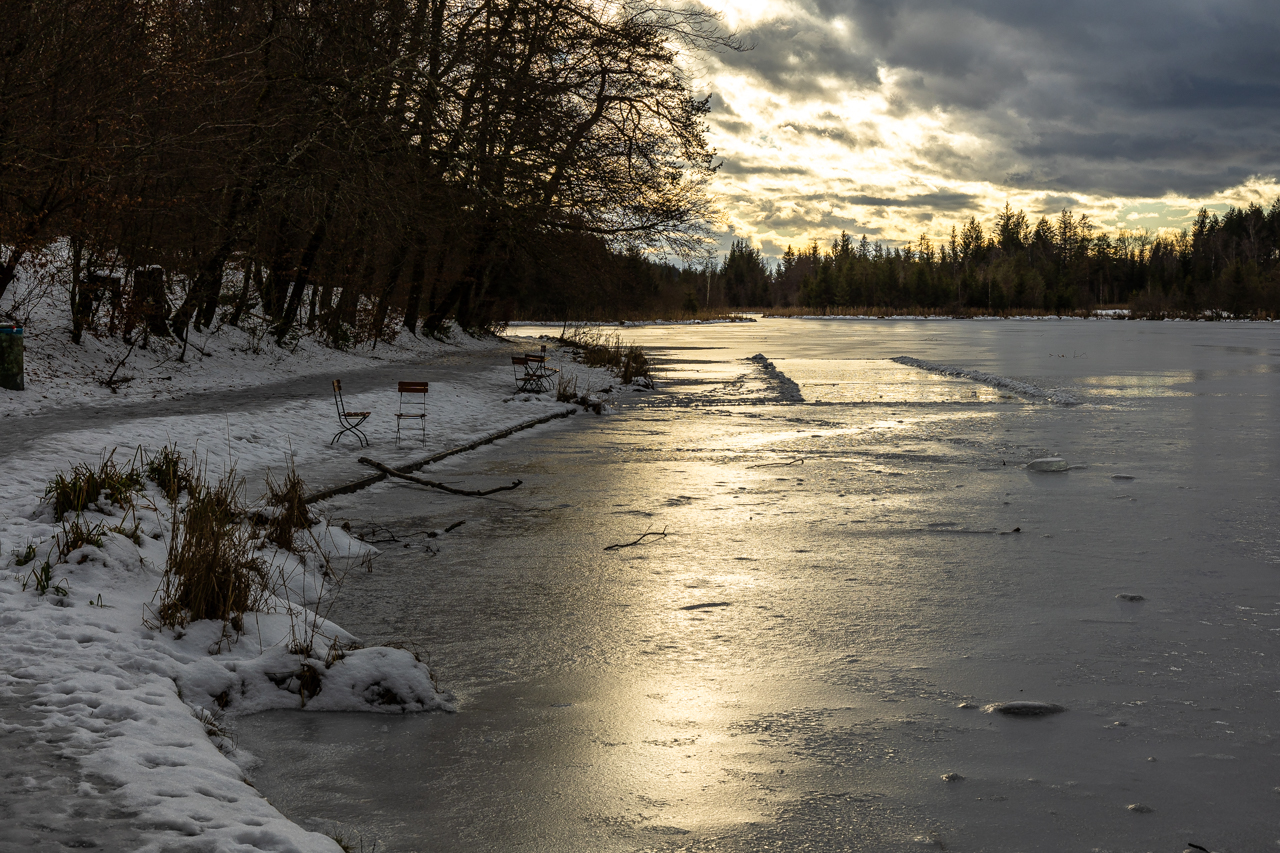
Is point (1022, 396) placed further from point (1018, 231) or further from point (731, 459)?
point (1018, 231)

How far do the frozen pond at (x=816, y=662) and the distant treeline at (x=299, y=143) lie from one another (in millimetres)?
7987

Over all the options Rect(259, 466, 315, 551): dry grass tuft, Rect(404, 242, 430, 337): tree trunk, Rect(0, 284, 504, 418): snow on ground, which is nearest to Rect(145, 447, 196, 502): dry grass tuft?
Rect(259, 466, 315, 551): dry grass tuft

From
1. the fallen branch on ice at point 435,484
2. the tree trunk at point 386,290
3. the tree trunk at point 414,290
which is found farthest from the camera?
the tree trunk at point 414,290

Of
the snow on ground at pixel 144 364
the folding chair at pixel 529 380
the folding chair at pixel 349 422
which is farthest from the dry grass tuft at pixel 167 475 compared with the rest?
the folding chair at pixel 529 380

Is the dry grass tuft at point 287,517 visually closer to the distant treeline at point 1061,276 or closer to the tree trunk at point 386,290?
the tree trunk at point 386,290

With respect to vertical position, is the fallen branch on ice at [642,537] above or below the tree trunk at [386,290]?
below

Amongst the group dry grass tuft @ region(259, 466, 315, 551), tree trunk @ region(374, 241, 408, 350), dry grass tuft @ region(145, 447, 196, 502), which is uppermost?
tree trunk @ region(374, 241, 408, 350)

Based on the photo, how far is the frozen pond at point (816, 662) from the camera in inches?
162

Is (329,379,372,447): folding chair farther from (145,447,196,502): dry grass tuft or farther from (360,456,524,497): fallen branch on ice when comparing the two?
(145,447,196,502): dry grass tuft

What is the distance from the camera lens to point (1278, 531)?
30.6 ft

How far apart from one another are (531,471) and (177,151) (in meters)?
8.91

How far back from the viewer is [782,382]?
28.1 metres

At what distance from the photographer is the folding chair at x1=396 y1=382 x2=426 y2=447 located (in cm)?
1446

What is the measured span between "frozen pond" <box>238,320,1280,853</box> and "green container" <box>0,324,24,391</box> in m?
7.03
